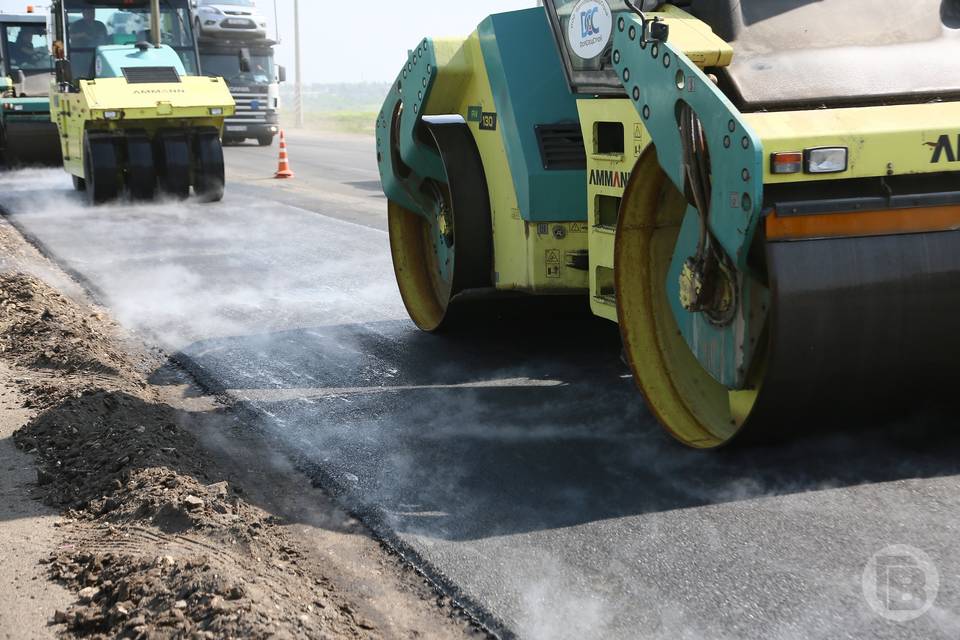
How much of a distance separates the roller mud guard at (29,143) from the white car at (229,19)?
27.8 ft

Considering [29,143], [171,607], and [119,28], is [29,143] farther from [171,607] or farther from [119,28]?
[171,607]

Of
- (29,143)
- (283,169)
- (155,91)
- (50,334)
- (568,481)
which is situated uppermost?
(155,91)

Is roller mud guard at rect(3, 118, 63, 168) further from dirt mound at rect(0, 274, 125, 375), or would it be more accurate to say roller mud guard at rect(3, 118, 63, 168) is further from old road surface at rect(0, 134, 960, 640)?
old road surface at rect(0, 134, 960, 640)

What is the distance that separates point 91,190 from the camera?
1503 cm

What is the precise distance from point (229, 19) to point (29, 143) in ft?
31.8

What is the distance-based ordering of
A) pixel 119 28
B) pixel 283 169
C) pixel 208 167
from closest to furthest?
pixel 208 167
pixel 119 28
pixel 283 169

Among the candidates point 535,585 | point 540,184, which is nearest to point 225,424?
point 540,184

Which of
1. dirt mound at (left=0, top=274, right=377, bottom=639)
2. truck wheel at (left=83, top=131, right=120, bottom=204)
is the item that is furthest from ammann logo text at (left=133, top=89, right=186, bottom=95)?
dirt mound at (left=0, top=274, right=377, bottom=639)

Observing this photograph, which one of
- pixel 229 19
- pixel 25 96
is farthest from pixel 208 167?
pixel 229 19

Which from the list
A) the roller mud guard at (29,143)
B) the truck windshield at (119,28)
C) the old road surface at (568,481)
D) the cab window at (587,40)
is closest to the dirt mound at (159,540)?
the old road surface at (568,481)

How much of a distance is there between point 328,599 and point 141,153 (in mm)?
12390

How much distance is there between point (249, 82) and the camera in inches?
1139

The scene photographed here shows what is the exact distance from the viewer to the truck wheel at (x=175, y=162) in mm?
15148

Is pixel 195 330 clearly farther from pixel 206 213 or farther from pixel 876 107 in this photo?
pixel 206 213
